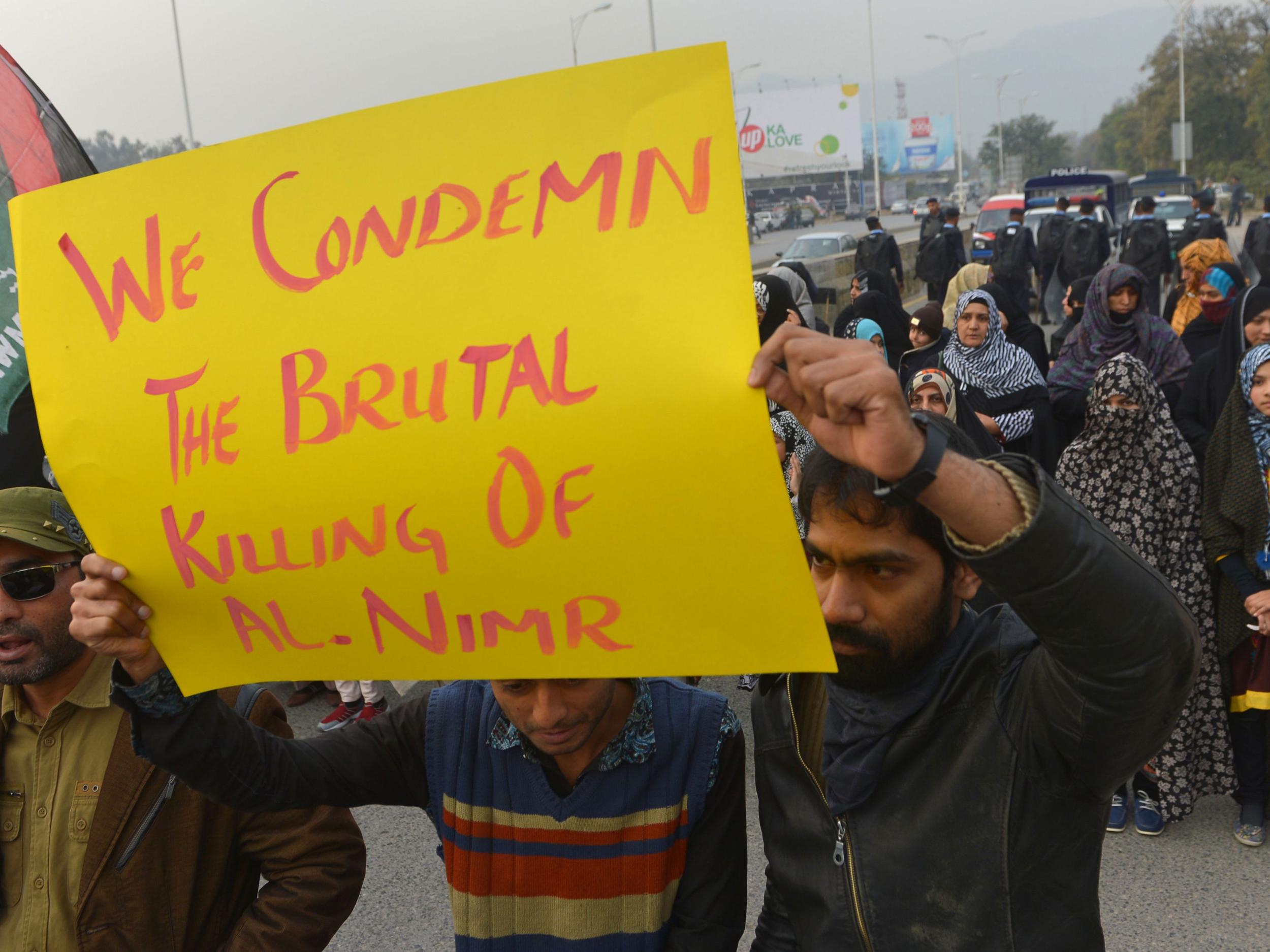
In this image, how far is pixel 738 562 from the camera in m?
1.25

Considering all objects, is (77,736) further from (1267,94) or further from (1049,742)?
(1267,94)

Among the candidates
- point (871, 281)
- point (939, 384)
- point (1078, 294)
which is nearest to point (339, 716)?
point (939, 384)

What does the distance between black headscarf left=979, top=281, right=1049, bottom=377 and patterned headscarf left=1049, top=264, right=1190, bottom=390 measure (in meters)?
1.20

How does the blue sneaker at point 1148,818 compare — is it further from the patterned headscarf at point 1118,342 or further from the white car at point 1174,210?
the white car at point 1174,210

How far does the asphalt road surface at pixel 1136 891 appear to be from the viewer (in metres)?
3.39

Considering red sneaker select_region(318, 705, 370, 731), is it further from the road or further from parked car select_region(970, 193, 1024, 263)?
parked car select_region(970, 193, 1024, 263)

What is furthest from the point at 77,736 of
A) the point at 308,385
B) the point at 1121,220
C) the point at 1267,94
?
the point at 1267,94

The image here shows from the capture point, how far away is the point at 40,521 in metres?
1.99

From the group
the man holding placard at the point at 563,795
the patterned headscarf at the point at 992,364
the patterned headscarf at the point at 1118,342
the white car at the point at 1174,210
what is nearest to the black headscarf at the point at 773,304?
the patterned headscarf at the point at 992,364

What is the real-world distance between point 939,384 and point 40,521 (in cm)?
339

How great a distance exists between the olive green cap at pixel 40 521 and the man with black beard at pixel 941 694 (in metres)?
1.27

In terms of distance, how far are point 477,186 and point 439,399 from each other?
0.25 metres

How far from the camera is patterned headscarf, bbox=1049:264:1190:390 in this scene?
20.1 ft

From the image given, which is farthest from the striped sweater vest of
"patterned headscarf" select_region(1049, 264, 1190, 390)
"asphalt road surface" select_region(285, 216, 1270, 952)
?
"patterned headscarf" select_region(1049, 264, 1190, 390)
